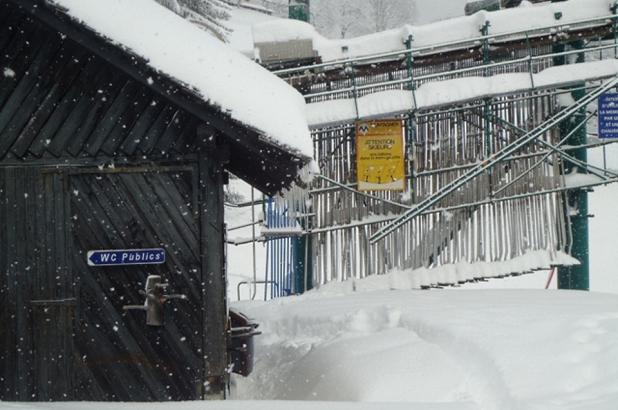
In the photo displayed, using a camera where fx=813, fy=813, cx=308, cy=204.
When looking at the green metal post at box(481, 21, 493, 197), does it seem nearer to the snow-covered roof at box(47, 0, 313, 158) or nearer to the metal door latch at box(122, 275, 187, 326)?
the snow-covered roof at box(47, 0, 313, 158)

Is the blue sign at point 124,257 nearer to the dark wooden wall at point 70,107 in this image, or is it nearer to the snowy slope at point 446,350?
the dark wooden wall at point 70,107

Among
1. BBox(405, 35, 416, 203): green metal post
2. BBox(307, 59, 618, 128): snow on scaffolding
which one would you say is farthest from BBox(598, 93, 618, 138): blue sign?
BBox(405, 35, 416, 203): green metal post

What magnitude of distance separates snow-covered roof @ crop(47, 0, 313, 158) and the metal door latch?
1.84 metres

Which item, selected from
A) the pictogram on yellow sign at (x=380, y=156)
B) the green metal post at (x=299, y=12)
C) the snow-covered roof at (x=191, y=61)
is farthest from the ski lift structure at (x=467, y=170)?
the snow-covered roof at (x=191, y=61)

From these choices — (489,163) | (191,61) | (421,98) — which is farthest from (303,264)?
(191,61)

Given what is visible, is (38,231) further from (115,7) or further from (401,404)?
(401,404)

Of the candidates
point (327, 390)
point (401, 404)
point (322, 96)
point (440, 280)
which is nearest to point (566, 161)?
point (440, 280)

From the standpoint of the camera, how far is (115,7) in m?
7.69

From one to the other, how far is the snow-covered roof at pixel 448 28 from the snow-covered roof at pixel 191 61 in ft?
15.6

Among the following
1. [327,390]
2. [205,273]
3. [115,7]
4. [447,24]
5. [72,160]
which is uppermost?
[447,24]

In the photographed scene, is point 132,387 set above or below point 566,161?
below

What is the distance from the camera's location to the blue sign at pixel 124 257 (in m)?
8.02

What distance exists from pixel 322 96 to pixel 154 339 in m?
6.23

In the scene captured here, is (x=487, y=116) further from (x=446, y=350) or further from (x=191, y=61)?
(x=191, y=61)
